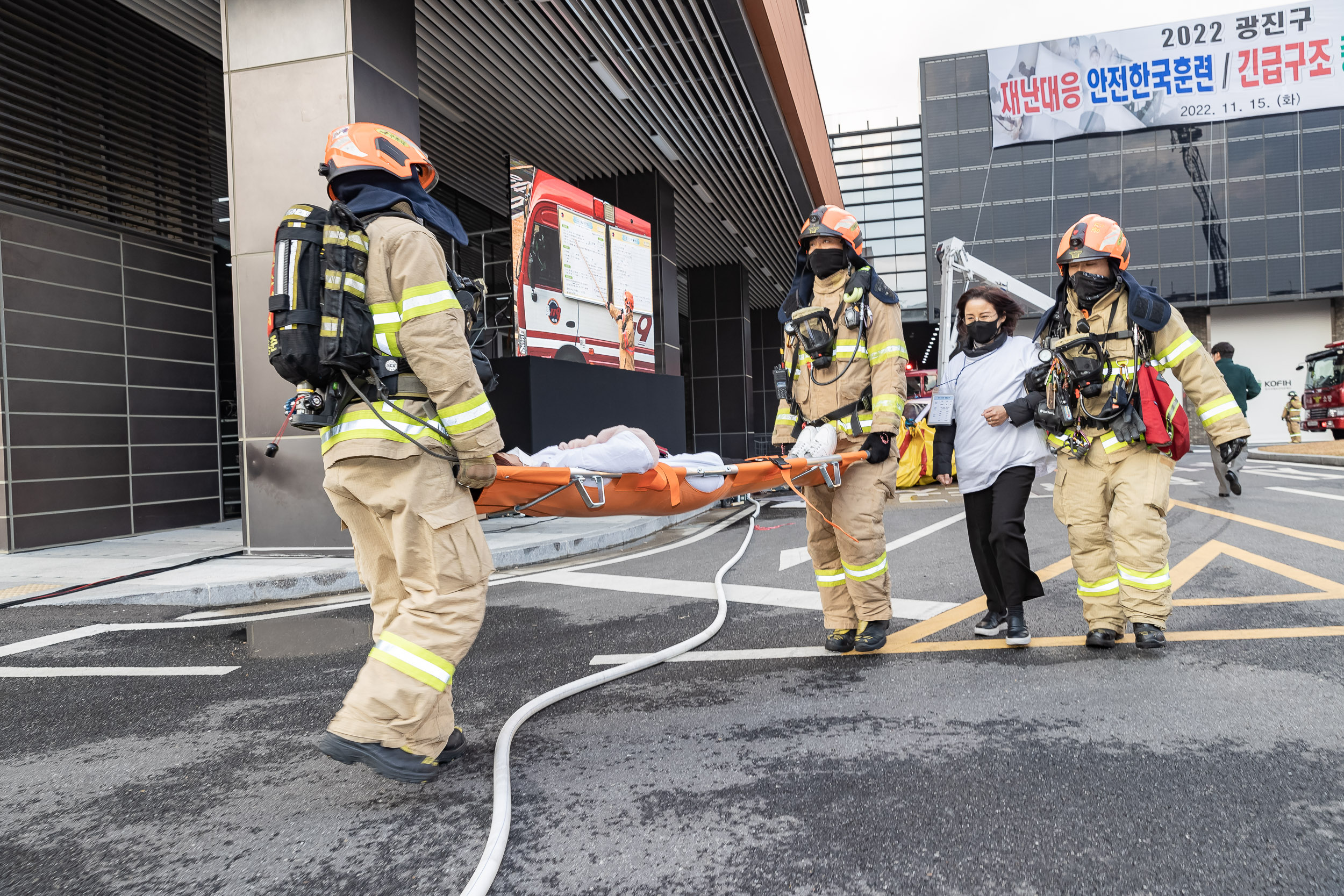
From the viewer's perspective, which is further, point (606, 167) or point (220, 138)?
point (606, 167)

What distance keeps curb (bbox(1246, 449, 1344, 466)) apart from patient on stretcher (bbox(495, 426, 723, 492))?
12965mm

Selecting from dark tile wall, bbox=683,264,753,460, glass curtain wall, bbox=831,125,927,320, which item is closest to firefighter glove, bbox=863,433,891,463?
dark tile wall, bbox=683,264,753,460

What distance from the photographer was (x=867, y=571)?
3818mm

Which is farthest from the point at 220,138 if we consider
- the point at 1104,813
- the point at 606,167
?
the point at 1104,813

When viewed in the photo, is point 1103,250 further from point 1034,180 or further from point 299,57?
point 1034,180

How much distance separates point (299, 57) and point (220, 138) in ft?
21.7

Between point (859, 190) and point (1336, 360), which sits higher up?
point (859, 190)

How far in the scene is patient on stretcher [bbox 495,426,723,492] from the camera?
3334 millimetres

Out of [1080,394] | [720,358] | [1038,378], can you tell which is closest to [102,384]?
[1038,378]

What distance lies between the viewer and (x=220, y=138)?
12.3 meters

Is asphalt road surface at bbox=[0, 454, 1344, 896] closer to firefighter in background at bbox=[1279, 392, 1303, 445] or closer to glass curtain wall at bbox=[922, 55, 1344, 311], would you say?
firefighter in background at bbox=[1279, 392, 1303, 445]

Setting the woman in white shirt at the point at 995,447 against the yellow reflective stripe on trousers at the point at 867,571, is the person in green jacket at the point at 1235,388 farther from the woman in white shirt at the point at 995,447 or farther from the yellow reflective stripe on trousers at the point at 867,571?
the yellow reflective stripe on trousers at the point at 867,571

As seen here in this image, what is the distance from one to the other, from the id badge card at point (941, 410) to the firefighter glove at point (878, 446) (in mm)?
426

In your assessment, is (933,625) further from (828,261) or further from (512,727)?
(512,727)
